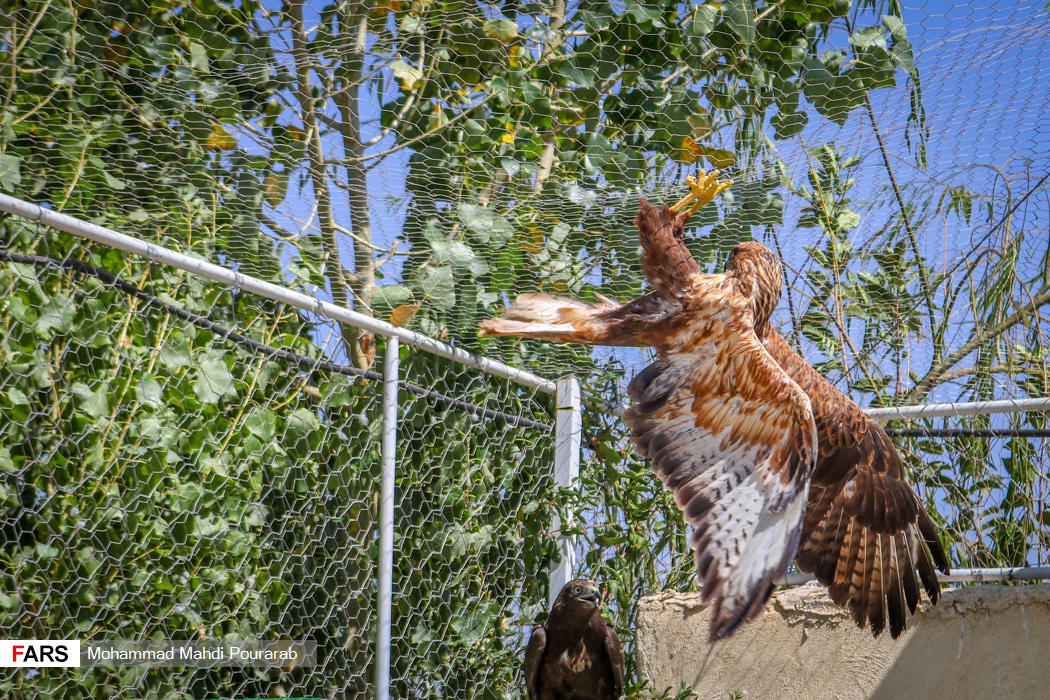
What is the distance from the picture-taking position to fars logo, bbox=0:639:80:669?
2045mm

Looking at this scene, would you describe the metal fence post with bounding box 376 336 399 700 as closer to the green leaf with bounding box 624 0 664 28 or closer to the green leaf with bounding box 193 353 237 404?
the green leaf with bounding box 193 353 237 404

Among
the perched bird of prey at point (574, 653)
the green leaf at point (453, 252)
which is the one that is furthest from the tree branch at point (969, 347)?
the green leaf at point (453, 252)

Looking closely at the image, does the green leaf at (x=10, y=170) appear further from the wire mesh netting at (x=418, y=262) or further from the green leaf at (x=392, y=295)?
the green leaf at (x=392, y=295)

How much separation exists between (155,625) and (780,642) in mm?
1805

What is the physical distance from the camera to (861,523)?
2.25m

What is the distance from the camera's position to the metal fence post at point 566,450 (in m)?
3.21

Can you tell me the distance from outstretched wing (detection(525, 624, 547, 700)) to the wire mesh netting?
8.3 inches

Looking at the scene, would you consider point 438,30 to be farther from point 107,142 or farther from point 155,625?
point 155,625

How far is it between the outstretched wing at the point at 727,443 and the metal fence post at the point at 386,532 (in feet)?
2.35

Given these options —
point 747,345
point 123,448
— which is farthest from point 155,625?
point 747,345

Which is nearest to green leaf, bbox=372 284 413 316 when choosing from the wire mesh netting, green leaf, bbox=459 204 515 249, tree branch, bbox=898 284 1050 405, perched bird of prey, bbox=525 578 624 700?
the wire mesh netting

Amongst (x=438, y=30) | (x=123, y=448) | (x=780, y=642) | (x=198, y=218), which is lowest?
(x=780, y=642)

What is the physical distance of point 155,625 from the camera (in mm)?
2299

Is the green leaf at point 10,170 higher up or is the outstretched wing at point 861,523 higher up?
the green leaf at point 10,170
